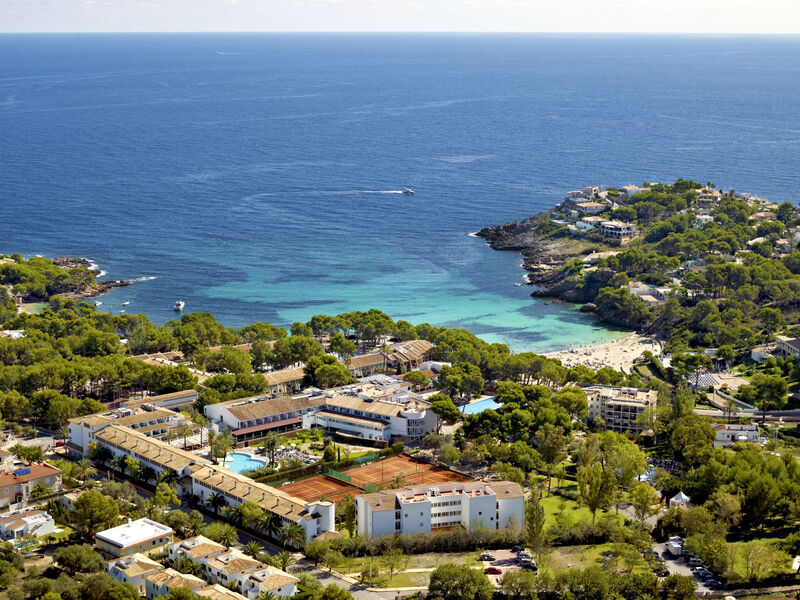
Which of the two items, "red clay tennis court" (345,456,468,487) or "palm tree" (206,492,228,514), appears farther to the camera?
"red clay tennis court" (345,456,468,487)

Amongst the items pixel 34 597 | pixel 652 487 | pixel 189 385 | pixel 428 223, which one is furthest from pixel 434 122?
pixel 34 597

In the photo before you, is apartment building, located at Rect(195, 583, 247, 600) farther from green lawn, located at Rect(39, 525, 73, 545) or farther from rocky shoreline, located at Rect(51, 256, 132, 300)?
rocky shoreline, located at Rect(51, 256, 132, 300)

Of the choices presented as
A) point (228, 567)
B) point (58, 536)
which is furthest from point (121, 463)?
point (228, 567)

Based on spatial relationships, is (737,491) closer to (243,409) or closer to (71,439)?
(243,409)

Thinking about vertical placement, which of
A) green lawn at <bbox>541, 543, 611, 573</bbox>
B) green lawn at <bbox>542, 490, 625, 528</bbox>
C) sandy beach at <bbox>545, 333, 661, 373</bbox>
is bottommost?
sandy beach at <bbox>545, 333, 661, 373</bbox>

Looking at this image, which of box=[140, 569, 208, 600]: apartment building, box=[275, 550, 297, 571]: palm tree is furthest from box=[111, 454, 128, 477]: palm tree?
box=[275, 550, 297, 571]: palm tree

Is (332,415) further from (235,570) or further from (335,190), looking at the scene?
(335,190)

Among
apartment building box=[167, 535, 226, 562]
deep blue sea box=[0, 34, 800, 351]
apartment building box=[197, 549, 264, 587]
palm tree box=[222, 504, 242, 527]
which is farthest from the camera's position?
deep blue sea box=[0, 34, 800, 351]
